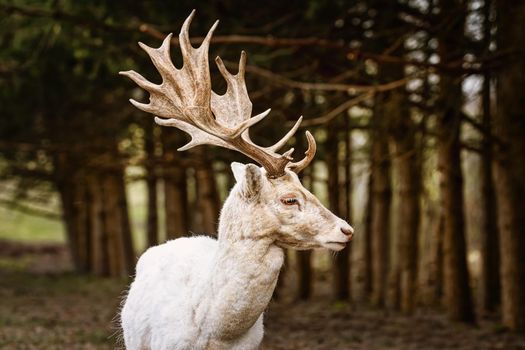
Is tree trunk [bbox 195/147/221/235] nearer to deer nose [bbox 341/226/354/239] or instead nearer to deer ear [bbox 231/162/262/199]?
deer ear [bbox 231/162/262/199]

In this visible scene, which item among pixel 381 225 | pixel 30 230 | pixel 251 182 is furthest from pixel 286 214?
pixel 30 230

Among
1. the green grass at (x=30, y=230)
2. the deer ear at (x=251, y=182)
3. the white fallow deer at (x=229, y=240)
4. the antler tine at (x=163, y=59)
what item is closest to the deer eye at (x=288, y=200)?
the white fallow deer at (x=229, y=240)

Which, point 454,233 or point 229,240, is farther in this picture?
point 454,233

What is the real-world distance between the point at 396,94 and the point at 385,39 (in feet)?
6.73

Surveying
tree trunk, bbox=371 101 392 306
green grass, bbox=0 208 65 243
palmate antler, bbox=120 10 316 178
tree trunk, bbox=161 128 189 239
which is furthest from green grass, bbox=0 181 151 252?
palmate antler, bbox=120 10 316 178

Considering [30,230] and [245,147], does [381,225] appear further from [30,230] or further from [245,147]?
[30,230]

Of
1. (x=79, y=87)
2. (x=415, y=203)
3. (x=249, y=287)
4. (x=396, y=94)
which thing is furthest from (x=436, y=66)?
(x=79, y=87)

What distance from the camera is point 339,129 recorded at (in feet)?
39.6

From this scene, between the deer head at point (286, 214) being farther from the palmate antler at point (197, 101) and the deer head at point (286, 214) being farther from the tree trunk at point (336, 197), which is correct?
the tree trunk at point (336, 197)

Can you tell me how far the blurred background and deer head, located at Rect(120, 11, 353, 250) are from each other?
1.07 meters

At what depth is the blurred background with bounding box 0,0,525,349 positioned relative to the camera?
9773mm

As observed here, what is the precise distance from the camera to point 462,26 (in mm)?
10562

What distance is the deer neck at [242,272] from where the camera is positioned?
16.4 ft

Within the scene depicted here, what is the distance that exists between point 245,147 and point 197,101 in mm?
530
